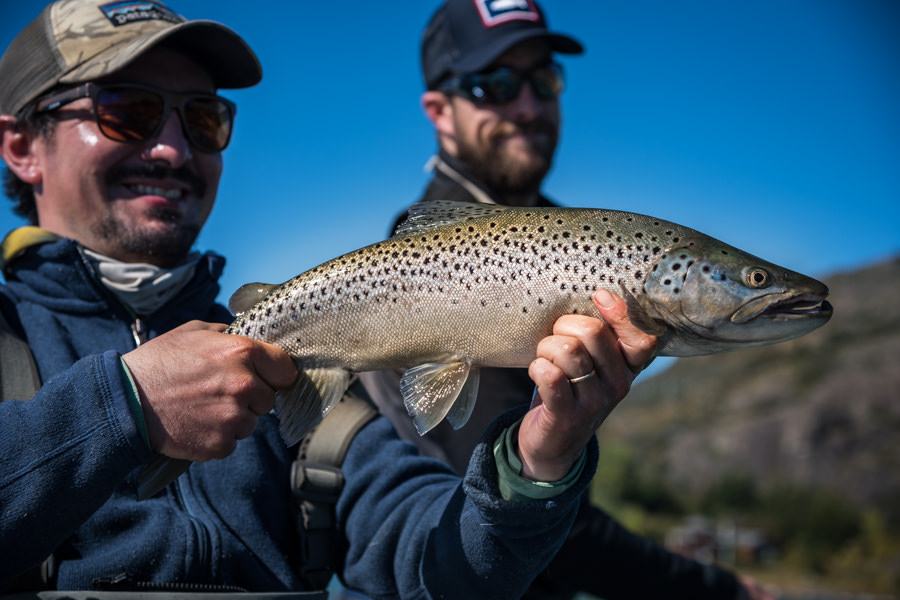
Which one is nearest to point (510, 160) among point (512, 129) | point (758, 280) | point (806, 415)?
point (512, 129)

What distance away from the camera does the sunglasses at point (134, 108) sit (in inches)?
150

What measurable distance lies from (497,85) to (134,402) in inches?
164

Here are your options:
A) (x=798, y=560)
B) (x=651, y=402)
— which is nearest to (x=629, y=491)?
(x=798, y=560)

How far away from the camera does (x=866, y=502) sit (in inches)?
1858

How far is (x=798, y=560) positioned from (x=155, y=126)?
4654 cm

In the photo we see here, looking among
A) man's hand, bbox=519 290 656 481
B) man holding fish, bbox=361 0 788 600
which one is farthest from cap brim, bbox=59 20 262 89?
man's hand, bbox=519 290 656 481

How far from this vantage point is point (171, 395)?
2666 millimetres

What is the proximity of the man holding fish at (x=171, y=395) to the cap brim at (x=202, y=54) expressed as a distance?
1cm

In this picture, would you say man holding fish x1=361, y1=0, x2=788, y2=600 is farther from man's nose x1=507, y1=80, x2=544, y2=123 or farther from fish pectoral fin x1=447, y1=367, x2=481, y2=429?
fish pectoral fin x1=447, y1=367, x2=481, y2=429

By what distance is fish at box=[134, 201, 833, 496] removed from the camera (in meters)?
2.83

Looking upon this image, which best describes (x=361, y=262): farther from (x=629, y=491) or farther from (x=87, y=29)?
(x=629, y=491)

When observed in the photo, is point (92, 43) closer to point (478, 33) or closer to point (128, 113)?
point (128, 113)

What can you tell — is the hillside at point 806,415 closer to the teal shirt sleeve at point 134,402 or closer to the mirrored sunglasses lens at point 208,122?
the mirrored sunglasses lens at point 208,122

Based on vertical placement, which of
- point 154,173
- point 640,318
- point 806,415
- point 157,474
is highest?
point 640,318
